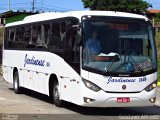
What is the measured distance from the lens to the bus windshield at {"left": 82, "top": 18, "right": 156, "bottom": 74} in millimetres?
12727

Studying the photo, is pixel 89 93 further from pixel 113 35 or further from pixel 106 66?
pixel 113 35

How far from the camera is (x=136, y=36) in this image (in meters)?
13.3

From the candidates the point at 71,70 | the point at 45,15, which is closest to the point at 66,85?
the point at 71,70

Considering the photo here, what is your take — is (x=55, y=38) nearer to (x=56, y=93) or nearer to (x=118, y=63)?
(x=56, y=93)

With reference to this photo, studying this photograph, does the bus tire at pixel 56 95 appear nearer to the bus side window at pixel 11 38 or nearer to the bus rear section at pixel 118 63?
the bus rear section at pixel 118 63

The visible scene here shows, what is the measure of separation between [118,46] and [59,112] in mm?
2485

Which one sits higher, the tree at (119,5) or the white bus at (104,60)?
the white bus at (104,60)

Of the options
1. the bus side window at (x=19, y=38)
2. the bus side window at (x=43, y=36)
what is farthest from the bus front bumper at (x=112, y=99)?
the bus side window at (x=19, y=38)

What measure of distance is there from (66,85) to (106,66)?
1.70m

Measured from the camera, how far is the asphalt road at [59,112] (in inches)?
491

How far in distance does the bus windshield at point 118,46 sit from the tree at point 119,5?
7133cm

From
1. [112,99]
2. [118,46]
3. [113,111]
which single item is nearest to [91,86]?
[112,99]

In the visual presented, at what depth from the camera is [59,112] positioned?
1341 centimetres

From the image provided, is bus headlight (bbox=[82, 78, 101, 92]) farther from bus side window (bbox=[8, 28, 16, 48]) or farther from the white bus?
bus side window (bbox=[8, 28, 16, 48])
